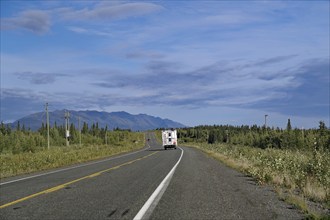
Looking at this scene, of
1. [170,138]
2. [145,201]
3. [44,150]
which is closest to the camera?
[145,201]

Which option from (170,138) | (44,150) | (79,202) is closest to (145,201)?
(79,202)

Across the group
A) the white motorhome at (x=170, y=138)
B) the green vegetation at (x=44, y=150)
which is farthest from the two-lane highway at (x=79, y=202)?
the white motorhome at (x=170, y=138)

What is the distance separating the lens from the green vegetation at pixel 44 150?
27.2m

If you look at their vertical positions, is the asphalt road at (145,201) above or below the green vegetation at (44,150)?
above

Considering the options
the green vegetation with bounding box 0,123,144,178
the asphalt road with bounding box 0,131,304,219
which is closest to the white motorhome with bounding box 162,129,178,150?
the green vegetation with bounding box 0,123,144,178

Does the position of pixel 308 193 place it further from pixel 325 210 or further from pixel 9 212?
pixel 9 212

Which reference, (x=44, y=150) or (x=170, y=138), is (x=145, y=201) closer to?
(x=44, y=150)

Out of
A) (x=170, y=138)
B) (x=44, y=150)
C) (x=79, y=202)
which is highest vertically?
(x=170, y=138)

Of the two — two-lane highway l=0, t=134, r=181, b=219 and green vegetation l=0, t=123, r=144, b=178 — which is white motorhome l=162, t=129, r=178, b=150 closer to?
green vegetation l=0, t=123, r=144, b=178

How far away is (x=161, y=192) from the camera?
1155 centimetres

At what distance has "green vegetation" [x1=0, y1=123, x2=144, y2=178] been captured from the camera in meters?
27.2

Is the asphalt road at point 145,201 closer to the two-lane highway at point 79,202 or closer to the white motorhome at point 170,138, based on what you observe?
the two-lane highway at point 79,202

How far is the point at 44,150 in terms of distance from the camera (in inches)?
2315

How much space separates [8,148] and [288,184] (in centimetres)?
8117
